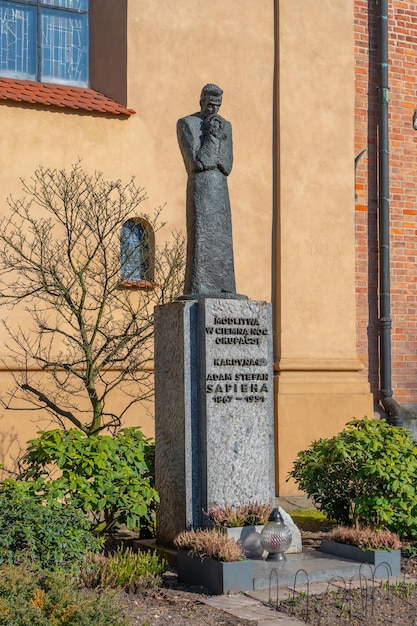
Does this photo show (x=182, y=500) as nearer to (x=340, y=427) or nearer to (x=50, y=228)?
(x=50, y=228)

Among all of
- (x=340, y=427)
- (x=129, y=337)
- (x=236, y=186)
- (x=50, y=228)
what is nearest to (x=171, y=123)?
(x=236, y=186)

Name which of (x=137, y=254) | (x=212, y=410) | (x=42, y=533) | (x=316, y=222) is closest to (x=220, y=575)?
(x=42, y=533)

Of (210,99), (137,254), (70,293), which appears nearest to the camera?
(210,99)

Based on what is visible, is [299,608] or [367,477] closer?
[299,608]

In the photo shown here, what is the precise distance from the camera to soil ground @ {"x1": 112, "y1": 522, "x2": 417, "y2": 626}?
5.83m

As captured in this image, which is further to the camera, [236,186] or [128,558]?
[236,186]

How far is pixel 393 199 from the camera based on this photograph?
13156mm

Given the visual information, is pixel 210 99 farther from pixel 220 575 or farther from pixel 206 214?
pixel 220 575

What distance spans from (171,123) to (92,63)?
1364 millimetres

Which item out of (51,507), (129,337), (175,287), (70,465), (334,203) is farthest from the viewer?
(334,203)

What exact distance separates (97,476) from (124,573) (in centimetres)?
97

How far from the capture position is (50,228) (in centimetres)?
1050

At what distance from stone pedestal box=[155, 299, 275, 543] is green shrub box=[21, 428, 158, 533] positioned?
10.4 inches

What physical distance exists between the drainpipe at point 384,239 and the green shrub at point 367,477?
4164 millimetres
